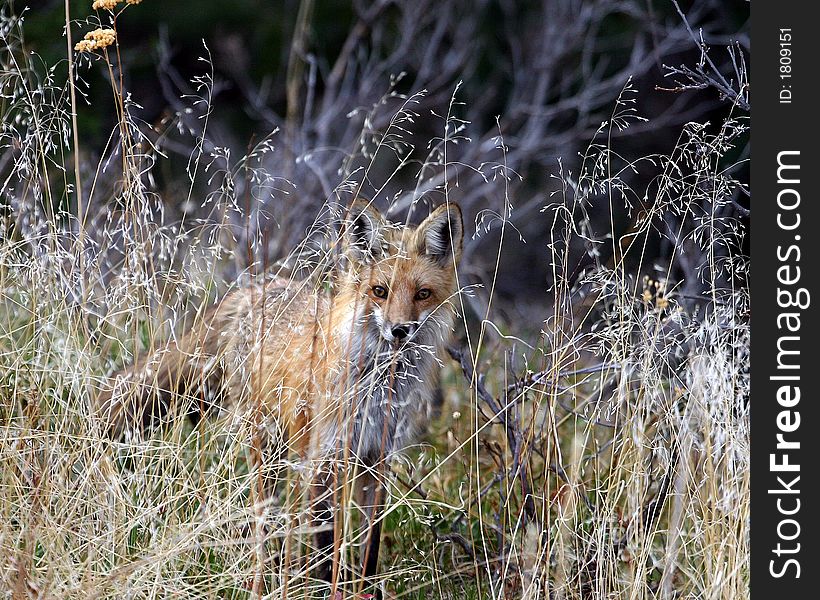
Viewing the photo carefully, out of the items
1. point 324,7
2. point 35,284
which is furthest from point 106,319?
point 324,7

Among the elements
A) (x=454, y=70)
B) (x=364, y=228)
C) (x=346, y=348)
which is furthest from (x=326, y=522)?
(x=454, y=70)

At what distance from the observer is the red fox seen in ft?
10.6

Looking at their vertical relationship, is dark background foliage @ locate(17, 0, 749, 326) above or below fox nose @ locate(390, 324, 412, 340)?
above

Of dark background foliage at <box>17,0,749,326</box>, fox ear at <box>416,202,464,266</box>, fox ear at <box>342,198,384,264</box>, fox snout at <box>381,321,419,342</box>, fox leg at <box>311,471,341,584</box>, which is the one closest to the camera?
fox leg at <box>311,471,341,584</box>

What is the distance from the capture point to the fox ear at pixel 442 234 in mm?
3898

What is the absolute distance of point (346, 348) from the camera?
3.68m

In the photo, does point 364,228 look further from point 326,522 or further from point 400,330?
point 326,522

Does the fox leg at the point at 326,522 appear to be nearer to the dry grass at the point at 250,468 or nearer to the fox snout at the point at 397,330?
the dry grass at the point at 250,468

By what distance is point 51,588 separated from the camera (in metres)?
2.52

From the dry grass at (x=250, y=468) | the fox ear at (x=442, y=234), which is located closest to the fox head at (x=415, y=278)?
the fox ear at (x=442, y=234)

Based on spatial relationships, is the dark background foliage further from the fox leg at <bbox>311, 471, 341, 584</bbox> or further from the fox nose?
the fox leg at <bbox>311, 471, 341, 584</bbox>

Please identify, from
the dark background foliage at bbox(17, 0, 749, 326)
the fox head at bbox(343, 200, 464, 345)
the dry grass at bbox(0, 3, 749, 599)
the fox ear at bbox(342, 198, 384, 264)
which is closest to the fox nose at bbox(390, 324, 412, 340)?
the fox head at bbox(343, 200, 464, 345)

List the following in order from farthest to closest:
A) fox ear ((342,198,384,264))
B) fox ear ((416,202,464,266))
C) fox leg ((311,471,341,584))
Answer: fox ear ((416,202,464,266))
fox ear ((342,198,384,264))
fox leg ((311,471,341,584))
